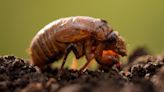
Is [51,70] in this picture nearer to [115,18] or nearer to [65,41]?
[65,41]

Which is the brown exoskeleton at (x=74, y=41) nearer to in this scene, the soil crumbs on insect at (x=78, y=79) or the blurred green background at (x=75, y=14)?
the soil crumbs on insect at (x=78, y=79)

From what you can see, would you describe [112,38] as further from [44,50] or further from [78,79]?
[78,79]

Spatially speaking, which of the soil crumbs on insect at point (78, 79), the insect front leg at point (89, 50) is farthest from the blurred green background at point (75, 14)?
the soil crumbs on insect at point (78, 79)

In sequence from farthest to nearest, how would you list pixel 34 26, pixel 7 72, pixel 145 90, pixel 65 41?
pixel 34 26 < pixel 65 41 < pixel 7 72 < pixel 145 90

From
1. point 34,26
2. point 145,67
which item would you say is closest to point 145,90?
point 145,67

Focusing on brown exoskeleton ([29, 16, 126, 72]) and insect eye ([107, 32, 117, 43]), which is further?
insect eye ([107, 32, 117, 43])

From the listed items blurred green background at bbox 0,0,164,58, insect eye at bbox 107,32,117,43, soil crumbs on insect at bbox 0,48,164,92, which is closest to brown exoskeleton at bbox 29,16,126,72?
insect eye at bbox 107,32,117,43

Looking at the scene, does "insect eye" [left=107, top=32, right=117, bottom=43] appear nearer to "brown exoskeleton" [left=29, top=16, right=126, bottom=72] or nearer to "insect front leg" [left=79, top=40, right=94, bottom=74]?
"brown exoskeleton" [left=29, top=16, right=126, bottom=72]
